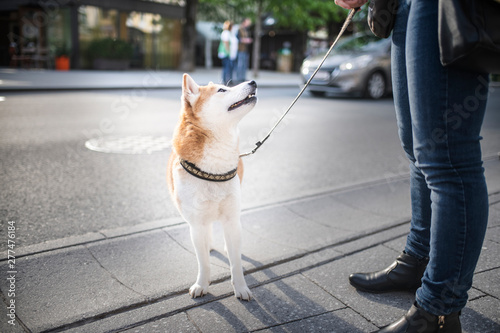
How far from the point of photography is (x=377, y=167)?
16.9ft

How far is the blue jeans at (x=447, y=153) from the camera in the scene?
5.13ft

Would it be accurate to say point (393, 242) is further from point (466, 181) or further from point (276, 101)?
point (276, 101)

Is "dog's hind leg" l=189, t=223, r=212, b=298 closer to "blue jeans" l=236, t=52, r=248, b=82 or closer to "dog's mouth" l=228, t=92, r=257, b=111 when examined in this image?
"dog's mouth" l=228, t=92, r=257, b=111

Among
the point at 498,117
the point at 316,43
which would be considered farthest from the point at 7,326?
the point at 316,43

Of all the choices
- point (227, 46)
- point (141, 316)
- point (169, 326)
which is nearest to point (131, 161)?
point (141, 316)

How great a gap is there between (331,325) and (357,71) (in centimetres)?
1103

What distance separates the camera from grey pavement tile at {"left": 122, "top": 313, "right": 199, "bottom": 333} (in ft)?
6.41

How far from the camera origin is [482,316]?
79.4 inches

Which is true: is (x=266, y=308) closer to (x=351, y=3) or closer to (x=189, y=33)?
(x=351, y=3)

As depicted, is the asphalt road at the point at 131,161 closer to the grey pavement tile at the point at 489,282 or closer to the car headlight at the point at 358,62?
the grey pavement tile at the point at 489,282

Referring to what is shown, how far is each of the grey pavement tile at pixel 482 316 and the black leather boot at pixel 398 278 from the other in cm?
28

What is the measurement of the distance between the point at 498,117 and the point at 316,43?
2574 cm

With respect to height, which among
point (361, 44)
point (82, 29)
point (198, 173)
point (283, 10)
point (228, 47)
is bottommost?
point (198, 173)

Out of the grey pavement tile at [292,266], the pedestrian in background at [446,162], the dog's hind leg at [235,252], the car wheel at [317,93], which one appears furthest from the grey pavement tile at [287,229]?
the car wheel at [317,93]
